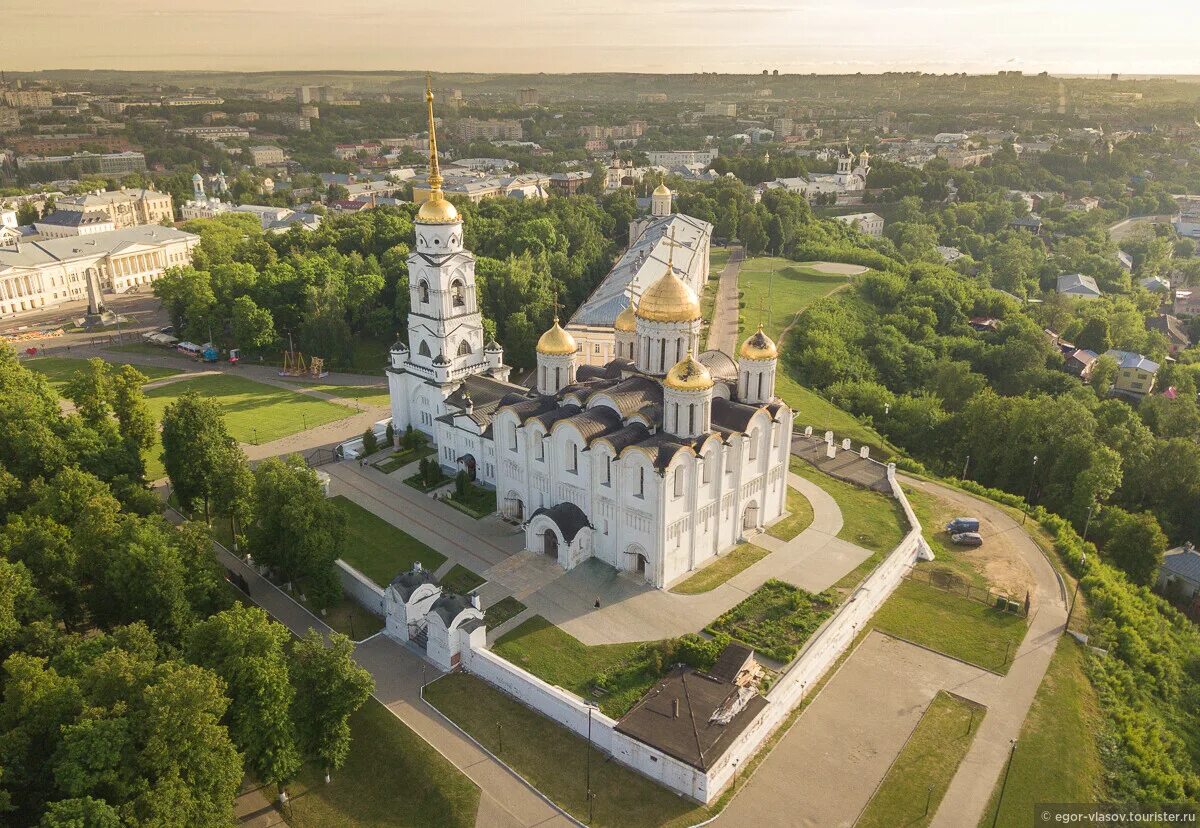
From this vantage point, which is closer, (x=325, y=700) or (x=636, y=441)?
(x=325, y=700)

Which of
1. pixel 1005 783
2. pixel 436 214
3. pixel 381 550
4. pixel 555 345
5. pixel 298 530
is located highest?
pixel 436 214

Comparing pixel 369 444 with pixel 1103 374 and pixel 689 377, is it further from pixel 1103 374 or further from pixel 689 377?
pixel 1103 374

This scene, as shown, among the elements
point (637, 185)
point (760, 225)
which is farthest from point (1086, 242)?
point (637, 185)

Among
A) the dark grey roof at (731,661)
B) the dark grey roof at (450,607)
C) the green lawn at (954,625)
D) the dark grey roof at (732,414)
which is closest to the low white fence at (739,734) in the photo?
the green lawn at (954,625)

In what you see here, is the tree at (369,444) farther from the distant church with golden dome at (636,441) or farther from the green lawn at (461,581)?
the green lawn at (461,581)

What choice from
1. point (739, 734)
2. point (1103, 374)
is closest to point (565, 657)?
point (739, 734)

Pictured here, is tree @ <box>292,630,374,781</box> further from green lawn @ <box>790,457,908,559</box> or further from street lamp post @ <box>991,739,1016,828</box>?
green lawn @ <box>790,457,908,559</box>

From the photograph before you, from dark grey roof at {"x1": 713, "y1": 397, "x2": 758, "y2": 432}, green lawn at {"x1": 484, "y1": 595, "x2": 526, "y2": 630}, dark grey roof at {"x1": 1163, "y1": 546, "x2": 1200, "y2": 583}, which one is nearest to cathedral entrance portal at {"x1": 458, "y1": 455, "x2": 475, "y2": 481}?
green lawn at {"x1": 484, "y1": 595, "x2": 526, "y2": 630}
